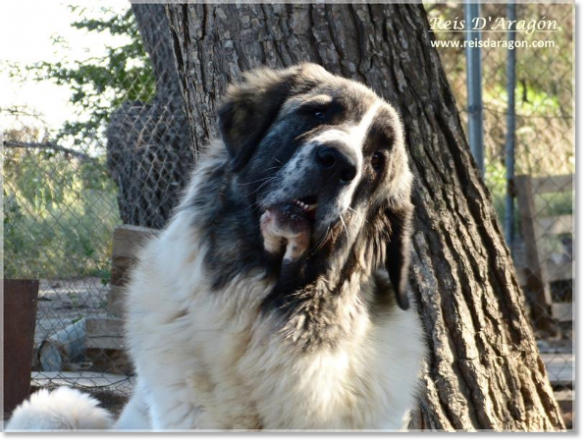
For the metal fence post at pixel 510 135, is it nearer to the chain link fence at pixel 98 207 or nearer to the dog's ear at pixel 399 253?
the chain link fence at pixel 98 207

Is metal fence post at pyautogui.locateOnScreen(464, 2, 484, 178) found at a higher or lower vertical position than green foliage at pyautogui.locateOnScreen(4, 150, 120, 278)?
higher

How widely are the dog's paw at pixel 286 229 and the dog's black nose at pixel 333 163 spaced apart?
17cm

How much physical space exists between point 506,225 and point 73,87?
3.83 meters

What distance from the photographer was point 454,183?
349 cm

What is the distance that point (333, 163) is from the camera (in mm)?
2309

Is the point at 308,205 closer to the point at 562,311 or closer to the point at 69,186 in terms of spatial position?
the point at 69,186

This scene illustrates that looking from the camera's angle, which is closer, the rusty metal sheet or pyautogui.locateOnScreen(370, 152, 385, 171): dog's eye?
pyautogui.locateOnScreen(370, 152, 385, 171): dog's eye

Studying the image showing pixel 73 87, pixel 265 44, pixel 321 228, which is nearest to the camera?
pixel 321 228

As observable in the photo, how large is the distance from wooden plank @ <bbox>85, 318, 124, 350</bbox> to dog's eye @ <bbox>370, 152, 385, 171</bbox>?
2855 millimetres

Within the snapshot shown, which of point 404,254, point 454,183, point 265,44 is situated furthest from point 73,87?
point 404,254

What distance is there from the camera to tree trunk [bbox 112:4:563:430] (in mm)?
3240

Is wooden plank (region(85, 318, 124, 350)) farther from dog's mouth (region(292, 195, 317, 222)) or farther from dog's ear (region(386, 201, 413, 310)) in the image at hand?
dog's mouth (region(292, 195, 317, 222))

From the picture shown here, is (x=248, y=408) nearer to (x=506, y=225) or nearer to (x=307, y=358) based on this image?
(x=307, y=358)

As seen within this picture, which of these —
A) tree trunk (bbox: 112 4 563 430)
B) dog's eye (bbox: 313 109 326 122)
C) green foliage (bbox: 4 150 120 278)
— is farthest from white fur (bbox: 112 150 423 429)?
green foliage (bbox: 4 150 120 278)
